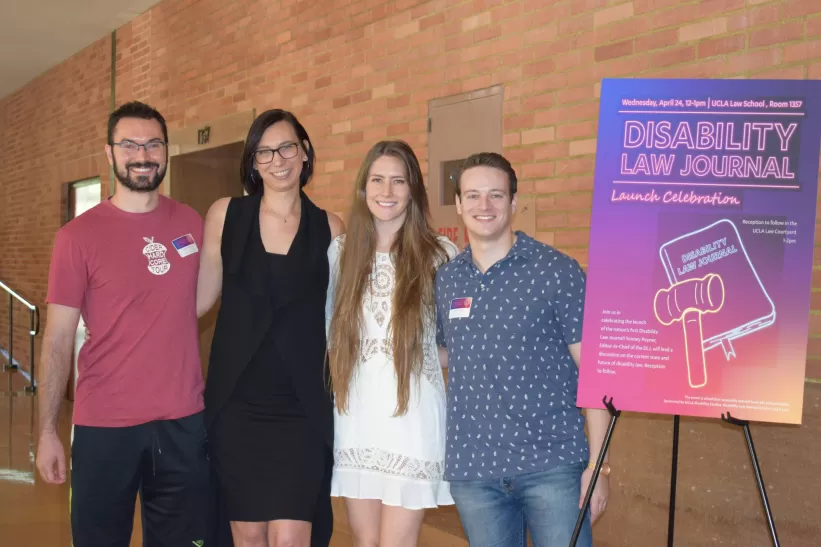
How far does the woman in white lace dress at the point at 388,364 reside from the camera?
2.39 meters

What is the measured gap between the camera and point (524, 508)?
2.17 metres

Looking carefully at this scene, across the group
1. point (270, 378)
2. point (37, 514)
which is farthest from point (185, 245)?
point (37, 514)

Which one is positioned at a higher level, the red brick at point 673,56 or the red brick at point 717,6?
the red brick at point 717,6

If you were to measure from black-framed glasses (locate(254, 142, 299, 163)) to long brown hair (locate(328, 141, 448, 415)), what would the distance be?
25 centimetres

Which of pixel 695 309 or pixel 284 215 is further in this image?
pixel 284 215

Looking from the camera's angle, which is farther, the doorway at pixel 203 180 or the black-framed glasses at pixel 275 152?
the doorway at pixel 203 180

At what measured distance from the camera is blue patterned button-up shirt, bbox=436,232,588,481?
2.11 m

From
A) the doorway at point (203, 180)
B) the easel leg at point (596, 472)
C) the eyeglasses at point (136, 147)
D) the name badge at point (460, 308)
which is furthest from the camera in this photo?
the doorway at point (203, 180)

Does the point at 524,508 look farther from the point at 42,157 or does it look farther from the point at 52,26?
the point at 42,157

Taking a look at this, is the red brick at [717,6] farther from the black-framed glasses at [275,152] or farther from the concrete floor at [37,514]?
the concrete floor at [37,514]

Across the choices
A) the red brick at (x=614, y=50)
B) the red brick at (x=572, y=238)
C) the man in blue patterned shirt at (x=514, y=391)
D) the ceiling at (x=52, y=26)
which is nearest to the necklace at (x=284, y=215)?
the man in blue patterned shirt at (x=514, y=391)

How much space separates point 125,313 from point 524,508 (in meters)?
1.30

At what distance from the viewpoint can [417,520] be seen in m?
2.41

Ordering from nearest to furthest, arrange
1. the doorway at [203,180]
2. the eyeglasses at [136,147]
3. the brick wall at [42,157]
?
the eyeglasses at [136,147]
the doorway at [203,180]
the brick wall at [42,157]
